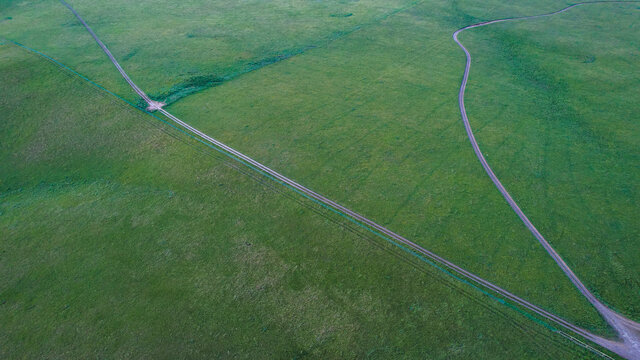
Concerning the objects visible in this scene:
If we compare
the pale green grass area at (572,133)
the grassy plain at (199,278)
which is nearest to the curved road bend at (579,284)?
the pale green grass area at (572,133)

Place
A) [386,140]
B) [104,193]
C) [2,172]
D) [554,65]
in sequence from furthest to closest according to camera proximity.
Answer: [554,65] < [386,140] < [2,172] < [104,193]

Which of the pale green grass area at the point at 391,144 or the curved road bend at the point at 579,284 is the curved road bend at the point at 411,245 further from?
the curved road bend at the point at 579,284

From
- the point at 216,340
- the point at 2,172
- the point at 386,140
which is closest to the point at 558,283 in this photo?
the point at 386,140

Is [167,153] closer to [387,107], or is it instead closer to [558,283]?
[387,107]

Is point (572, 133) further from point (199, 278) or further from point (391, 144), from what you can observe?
point (199, 278)

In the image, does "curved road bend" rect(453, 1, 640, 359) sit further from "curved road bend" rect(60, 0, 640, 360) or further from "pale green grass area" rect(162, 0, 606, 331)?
"curved road bend" rect(60, 0, 640, 360)

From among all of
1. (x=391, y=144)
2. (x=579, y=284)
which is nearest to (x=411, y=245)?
(x=579, y=284)

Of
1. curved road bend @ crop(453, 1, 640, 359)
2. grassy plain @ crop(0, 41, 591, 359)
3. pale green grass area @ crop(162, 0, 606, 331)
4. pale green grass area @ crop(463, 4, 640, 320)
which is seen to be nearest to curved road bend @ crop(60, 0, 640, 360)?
pale green grass area @ crop(162, 0, 606, 331)
